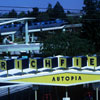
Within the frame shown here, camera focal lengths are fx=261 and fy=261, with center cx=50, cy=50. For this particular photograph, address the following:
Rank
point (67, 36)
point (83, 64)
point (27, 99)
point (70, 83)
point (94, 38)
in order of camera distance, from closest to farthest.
→ point (70, 83), point (83, 64), point (27, 99), point (67, 36), point (94, 38)

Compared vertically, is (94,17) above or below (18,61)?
above

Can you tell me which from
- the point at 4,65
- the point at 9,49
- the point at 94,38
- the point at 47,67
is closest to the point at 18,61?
the point at 4,65

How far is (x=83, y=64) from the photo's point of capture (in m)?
15.4

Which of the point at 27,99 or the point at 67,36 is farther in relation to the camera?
the point at 67,36

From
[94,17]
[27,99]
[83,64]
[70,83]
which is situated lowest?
[27,99]

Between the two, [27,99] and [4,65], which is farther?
[27,99]

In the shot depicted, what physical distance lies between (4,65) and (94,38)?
154 feet

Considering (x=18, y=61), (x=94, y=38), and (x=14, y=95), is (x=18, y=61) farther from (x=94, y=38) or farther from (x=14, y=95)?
(x=94, y=38)

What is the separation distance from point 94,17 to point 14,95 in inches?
1768

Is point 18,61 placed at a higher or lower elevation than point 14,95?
higher

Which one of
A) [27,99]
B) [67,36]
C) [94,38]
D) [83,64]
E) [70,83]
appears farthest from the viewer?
[94,38]

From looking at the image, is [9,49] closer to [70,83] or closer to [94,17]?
[94,17]

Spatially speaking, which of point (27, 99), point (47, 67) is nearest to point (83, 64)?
point (47, 67)

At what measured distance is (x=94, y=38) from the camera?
196ft
